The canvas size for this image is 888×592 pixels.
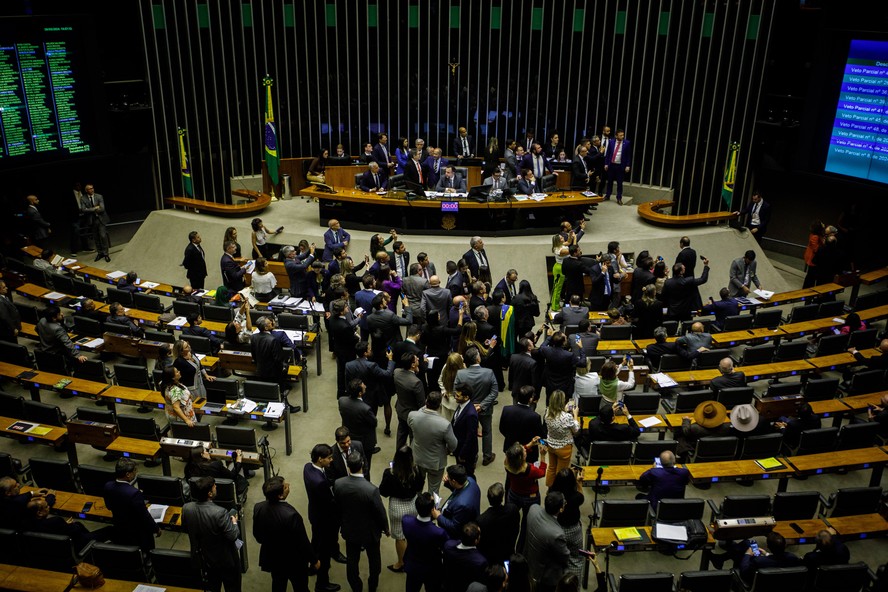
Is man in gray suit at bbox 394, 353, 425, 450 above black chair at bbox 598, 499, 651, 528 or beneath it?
above

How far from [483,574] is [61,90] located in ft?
41.9

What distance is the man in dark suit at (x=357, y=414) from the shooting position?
719 centimetres

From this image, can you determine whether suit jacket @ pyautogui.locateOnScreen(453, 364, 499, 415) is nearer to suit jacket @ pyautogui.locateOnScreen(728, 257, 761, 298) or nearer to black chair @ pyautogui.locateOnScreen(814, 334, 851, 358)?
black chair @ pyautogui.locateOnScreen(814, 334, 851, 358)

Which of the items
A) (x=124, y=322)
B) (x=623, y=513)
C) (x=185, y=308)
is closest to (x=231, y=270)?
(x=185, y=308)

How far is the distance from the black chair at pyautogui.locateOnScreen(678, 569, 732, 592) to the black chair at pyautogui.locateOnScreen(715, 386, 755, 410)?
297 centimetres

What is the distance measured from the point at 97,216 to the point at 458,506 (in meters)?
11.7

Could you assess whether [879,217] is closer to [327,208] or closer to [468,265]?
[468,265]

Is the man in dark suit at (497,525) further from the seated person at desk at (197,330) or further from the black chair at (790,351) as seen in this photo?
the black chair at (790,351)

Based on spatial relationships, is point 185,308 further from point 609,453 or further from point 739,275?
point 739,275

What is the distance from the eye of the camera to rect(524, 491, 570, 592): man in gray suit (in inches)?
229

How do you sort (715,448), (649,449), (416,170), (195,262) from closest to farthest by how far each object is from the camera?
(649,449), (715,448), (195,262), (416,170)

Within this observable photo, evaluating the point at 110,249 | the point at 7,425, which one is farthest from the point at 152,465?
the point at 110,249

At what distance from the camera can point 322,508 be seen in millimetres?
6309

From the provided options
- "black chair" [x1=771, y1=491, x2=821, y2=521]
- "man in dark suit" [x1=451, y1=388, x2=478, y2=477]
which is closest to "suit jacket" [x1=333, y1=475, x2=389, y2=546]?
"man in dark suit" [x1=451, y1=388, x2=478, y2=477]
